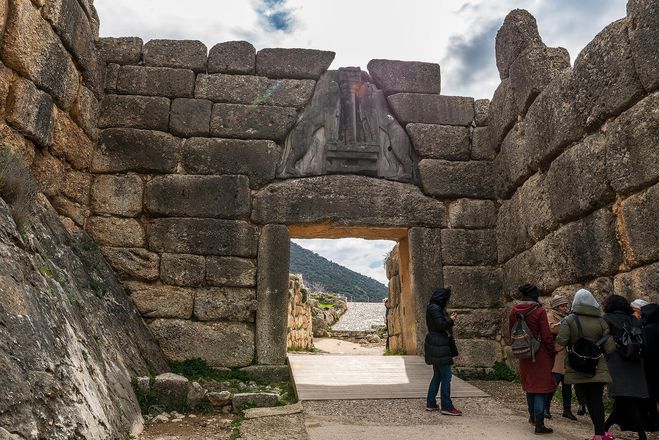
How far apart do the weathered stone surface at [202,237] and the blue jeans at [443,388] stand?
2.96 m

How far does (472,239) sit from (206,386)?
406 cm

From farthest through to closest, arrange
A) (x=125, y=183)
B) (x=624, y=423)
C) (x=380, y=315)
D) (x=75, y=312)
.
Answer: (x=380, y=315)
(x=125, y=183)
(x=75, y=312)
(x=624, y=423)

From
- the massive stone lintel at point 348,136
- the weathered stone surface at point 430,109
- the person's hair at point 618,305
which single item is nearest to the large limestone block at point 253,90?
the massive stone lintel at point 348,136

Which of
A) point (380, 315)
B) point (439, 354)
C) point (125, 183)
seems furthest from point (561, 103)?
point (380, 315)

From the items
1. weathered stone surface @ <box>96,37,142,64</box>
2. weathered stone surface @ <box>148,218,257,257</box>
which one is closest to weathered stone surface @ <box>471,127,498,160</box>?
weathered stone surface @ <box>148,218,257,257</box>

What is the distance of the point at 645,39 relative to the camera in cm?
426

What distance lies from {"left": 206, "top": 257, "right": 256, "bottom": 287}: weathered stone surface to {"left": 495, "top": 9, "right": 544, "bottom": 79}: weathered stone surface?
4.45 meters

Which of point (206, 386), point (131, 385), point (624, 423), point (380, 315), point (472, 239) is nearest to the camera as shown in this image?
point (624, 423)

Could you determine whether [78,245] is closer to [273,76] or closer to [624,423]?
[273,76]

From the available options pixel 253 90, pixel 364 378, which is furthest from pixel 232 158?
pixel 364 378

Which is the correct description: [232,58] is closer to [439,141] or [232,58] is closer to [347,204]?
[347,204]

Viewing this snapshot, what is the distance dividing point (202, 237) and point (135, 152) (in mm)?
1493

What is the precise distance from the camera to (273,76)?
7.50 meters

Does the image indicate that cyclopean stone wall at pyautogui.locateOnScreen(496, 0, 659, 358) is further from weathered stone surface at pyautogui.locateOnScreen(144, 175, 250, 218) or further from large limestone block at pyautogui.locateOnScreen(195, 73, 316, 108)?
weathered stone surface at pyautogui.locateOnScreen(144, 175, 250, 218)
